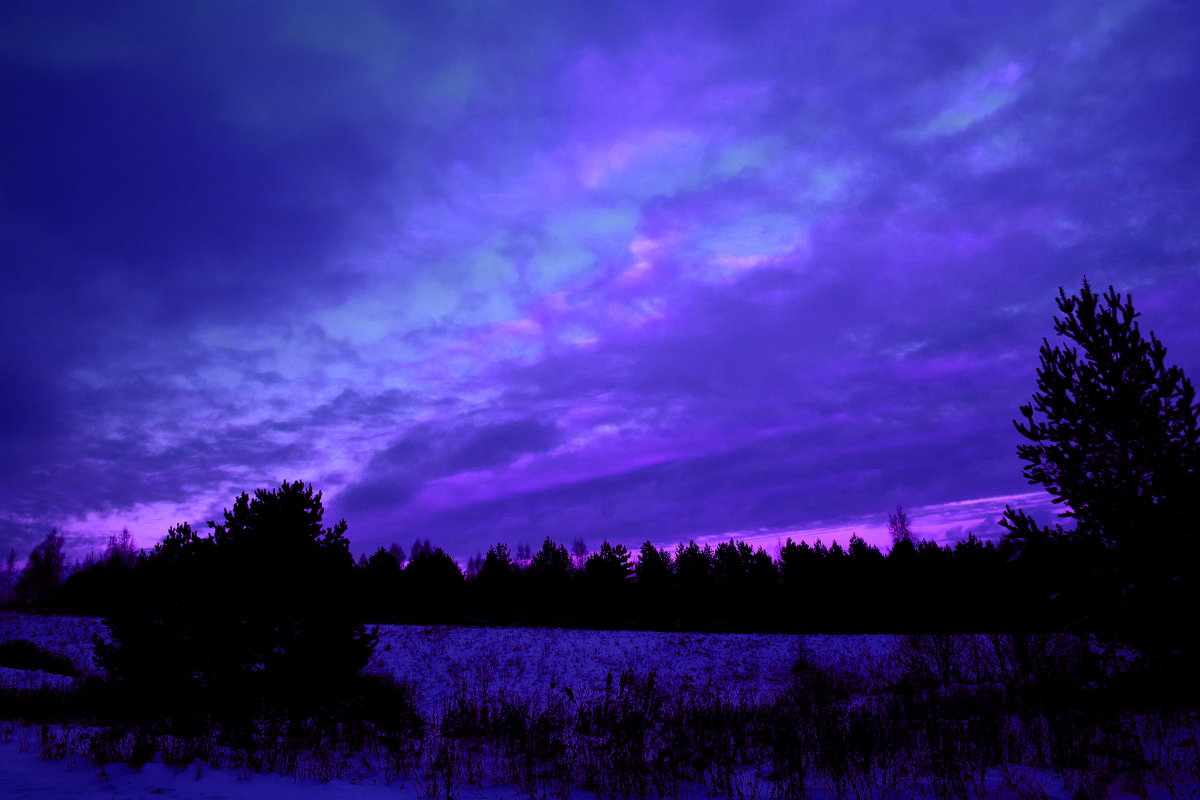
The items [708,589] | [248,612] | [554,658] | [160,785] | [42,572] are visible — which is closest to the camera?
[160,785]

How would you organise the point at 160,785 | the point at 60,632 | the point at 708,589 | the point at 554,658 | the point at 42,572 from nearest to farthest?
the point at 160,785
the point at 554,658
the point at 60,632
the point at 708,589
the point at 42,572

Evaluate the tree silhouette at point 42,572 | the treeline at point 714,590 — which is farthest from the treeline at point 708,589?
the tree silhouette at point 42,572

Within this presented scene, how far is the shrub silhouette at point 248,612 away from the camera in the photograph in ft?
40.7

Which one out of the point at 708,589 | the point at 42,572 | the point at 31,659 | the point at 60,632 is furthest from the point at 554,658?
the point at 42,572

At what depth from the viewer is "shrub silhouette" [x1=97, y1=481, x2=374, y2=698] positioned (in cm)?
1241

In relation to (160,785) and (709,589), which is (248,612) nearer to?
(160,785)

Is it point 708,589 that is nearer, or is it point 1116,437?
point 1116,437

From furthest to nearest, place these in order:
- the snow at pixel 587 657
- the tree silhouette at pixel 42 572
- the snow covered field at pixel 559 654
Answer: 1. the tree silhouette at pixel 42 572
2. the snow covered field at pixel 559 654
3. the snow at pixel 587 657

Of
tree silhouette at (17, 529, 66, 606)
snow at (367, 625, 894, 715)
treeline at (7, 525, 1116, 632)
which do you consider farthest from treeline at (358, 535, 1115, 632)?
tree silhouette at (17, 529, 66, 606)

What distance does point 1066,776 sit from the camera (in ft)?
21.1

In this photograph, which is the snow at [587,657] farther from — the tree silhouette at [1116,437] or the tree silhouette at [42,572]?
the tree silhouette at [42,572]

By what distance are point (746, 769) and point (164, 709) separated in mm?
12074

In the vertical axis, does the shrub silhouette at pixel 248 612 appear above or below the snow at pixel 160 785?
above

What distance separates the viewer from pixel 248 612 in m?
13.0
